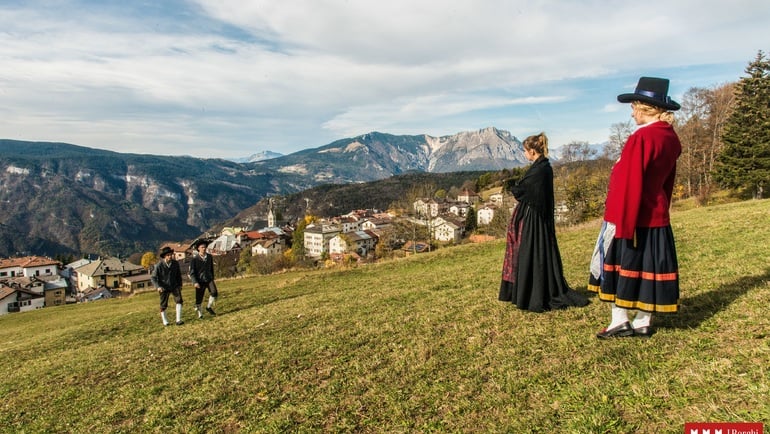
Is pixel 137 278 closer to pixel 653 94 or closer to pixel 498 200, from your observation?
pixel 498 200

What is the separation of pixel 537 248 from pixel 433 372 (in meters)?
2.72

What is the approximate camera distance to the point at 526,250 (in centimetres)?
619

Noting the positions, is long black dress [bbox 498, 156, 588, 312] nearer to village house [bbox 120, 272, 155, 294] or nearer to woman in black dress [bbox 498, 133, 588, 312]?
woman in black dress [bbox 498, 133, 588, 312]

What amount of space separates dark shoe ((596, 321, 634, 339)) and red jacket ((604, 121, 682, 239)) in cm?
117

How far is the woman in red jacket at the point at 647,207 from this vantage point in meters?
4.33

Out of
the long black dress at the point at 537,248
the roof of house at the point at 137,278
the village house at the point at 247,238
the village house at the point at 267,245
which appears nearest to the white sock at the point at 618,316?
the long black dress at the point at 537,248

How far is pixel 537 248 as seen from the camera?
618 cm

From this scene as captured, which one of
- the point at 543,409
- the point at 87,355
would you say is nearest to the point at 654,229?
the point at 543,409

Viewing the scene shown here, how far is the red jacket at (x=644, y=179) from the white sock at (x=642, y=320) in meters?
1.05

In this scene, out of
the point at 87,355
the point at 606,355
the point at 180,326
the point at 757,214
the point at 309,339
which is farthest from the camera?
the point at 757,214

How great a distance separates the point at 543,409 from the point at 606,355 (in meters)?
1.31

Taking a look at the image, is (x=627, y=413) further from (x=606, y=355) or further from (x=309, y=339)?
(x=309, y=339)

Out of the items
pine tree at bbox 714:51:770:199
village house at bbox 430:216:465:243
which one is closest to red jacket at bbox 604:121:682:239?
pine tree at bbox 714:51:770:199

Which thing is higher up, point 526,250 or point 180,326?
point 526,250
